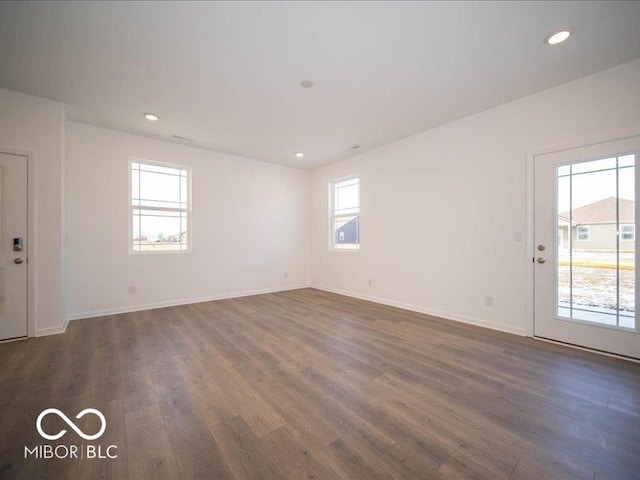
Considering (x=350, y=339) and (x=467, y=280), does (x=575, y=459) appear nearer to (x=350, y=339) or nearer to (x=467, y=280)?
(x=350, y=339)

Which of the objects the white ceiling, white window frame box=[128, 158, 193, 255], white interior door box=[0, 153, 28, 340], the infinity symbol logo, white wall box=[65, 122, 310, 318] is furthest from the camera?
white window frame box=[128, 158, 193, 255]

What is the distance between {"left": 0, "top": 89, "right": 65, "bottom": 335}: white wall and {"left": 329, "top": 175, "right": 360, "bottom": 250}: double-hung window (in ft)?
14.6

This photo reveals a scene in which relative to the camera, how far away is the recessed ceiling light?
214 cm

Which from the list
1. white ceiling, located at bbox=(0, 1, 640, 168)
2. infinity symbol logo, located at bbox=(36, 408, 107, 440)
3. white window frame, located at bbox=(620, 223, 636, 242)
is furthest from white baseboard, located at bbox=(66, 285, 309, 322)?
white window frame, located at bbox=(620, 223, 636, 242)

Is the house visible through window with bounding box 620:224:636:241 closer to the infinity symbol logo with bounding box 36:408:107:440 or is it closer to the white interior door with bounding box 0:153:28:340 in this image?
the infinity symbol logo with bounding box 36:408:107:440

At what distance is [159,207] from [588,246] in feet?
19.4

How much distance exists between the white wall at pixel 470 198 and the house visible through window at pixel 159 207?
3389mm

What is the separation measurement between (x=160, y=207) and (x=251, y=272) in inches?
82.1

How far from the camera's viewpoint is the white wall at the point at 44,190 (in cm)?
304

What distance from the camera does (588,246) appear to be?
9.00ft

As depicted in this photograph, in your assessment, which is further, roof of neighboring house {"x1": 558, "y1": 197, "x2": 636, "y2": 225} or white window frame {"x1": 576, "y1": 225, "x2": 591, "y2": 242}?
white window frame {"x1": 576, "y1": 225, "x2": 591, "y2": 242}

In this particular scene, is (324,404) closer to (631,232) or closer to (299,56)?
(299,56)

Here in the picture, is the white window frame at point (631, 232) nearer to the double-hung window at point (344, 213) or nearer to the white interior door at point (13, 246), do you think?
the double-hung window at point (344, 213)

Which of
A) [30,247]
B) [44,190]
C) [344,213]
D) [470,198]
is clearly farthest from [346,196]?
[30,247]
